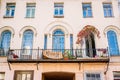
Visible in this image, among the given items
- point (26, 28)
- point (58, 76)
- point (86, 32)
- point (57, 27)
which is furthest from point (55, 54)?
point (26, 28)

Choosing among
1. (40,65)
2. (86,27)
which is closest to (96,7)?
(86,27)

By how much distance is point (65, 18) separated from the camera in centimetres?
2038

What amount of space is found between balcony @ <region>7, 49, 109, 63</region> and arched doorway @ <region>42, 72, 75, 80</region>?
131 centimetres

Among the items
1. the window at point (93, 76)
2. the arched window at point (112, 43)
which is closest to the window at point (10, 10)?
the window at point (93, 76)

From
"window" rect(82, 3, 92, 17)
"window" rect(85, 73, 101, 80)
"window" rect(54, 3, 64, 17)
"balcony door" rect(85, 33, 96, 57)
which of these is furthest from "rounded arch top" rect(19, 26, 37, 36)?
"window" rect(85, 73, 101, 80)

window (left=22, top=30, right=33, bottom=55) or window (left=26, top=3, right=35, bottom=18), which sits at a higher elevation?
window (left=26, top=3, right=35, bottom=18)

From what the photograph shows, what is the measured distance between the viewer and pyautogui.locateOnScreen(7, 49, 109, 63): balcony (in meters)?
17.5

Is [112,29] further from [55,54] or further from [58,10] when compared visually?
[55,54]

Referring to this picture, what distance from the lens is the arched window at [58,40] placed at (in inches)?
765

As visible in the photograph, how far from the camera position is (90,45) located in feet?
63.8

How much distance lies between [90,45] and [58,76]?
4131mm

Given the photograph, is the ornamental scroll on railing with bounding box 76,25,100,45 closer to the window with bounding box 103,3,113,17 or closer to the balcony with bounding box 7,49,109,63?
the balcony with bounding box 7,49,109,63

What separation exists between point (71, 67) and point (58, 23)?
4697mm

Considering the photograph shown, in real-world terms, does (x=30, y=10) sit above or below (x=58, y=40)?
above
